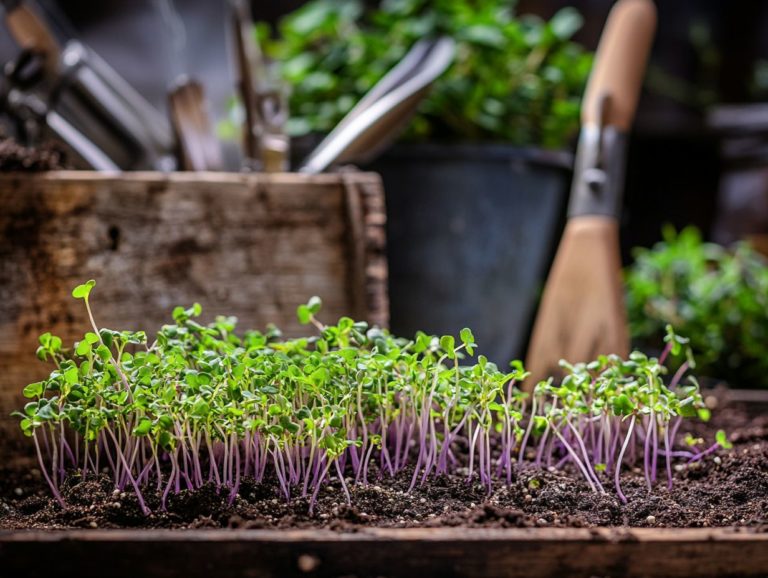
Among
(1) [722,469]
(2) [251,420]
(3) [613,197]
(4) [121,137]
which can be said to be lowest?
(1) [722,469]

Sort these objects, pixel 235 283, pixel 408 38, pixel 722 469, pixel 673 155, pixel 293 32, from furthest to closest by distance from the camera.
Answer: pixel 673 155 → pixel 293 32 → pixel 408 38 → pixel 235 283 → pixel 722 469

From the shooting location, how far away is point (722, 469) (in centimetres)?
103

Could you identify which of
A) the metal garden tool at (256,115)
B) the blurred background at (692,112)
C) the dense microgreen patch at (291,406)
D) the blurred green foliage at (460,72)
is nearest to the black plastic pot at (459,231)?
the blurred green foliage at (460,72)

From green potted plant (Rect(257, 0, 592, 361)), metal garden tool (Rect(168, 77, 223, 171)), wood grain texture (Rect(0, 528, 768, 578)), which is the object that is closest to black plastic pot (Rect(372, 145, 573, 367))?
green potted plant (Rect(257, 0, 592, 361))

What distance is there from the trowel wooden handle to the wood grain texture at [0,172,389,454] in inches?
24.2

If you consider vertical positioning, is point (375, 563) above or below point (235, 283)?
below

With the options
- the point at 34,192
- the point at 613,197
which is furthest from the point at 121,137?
the point at 613,197

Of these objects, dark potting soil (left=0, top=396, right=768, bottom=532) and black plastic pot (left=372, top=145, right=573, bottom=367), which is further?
black plastic pot (left=372, top=145, right=573, bottom=367)

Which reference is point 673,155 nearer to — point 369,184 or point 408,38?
point 408,38

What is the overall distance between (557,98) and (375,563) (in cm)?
159

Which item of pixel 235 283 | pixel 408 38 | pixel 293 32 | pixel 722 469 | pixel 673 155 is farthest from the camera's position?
pixel 673 155

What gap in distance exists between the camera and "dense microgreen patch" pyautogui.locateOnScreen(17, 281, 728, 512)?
868 mm

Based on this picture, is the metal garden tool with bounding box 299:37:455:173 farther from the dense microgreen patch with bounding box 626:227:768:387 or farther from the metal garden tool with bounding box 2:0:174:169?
the dense microgreen patch with bounding box 626:227:768:387

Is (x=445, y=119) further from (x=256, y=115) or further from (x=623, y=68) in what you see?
(x=256, y=115)
